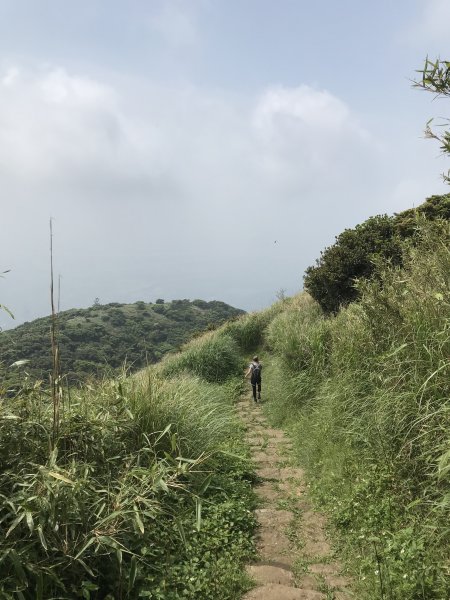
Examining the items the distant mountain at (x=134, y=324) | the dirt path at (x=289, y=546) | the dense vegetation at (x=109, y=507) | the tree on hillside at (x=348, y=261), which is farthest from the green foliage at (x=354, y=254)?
the distant mountain at (x=134, y=324)

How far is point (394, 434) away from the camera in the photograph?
4.72m

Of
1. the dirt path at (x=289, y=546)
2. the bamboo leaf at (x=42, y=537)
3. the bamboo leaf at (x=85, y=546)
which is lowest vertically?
the dirt path at (x=289, y=546)

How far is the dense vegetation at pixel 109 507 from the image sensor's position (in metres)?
2.98

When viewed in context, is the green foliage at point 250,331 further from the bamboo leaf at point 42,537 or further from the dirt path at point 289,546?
the bamboo leaf at point 42,537

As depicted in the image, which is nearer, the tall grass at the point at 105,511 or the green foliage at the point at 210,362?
the tall grass at the point at 105,511

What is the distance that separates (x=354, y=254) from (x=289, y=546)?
10.9 metres

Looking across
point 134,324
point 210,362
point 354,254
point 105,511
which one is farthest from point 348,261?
point 134,324

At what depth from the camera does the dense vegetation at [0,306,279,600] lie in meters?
2.98

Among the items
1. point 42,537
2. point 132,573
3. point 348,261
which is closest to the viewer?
point 42,537

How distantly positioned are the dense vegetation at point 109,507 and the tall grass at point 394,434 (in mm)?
1191

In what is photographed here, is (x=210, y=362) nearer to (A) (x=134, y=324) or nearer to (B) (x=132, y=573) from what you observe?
(B) (x=132, y=573)

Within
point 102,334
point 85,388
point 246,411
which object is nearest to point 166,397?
point 85,388

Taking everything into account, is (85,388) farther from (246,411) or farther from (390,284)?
(246,411)

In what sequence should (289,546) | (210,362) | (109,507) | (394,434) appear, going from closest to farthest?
(109,507)
(289,546)
(394,434)
(210,362)
